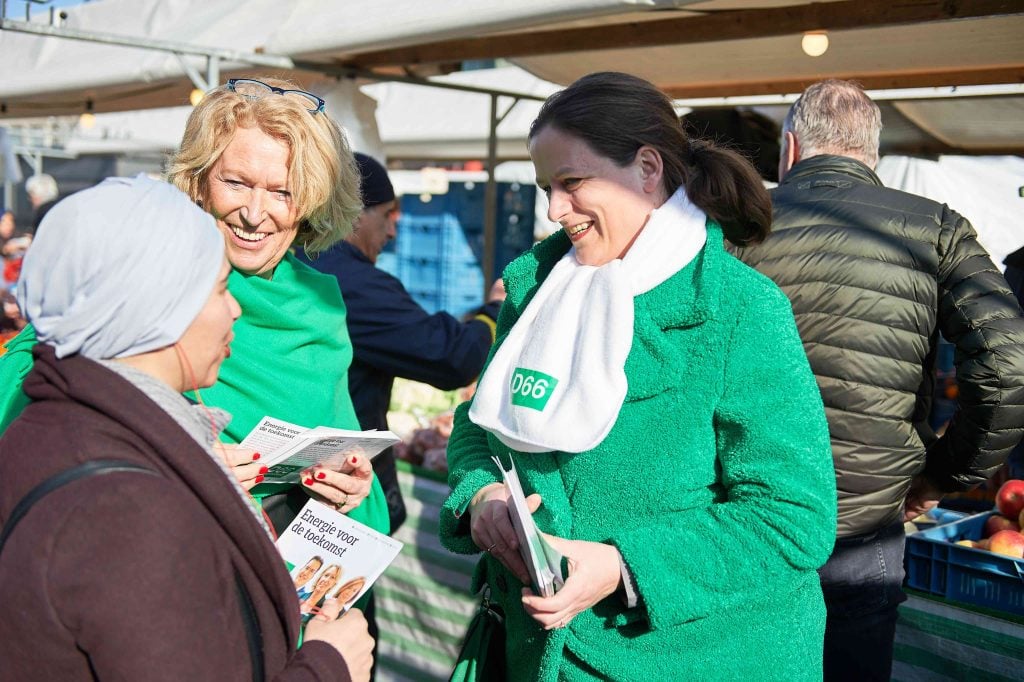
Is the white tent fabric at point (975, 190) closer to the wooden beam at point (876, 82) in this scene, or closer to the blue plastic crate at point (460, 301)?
the wooden beam at point (876, 82)

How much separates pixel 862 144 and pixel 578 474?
1.36 meters

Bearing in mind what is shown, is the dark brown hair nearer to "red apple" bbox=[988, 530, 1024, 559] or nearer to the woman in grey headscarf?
the woman in grey headscarf

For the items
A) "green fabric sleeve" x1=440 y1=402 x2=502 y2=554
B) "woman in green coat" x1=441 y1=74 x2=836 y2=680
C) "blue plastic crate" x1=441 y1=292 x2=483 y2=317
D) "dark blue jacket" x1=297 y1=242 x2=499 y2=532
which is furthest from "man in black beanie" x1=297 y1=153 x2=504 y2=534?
"blue plastic crate" x1=441 y1=292 x2=483 y2=317

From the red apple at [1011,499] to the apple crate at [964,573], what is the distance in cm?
40

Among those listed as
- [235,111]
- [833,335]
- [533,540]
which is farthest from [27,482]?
[833,335]

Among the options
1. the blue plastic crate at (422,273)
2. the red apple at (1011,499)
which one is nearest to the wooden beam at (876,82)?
the red apple at (1011,499)

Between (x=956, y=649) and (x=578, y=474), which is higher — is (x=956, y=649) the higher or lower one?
the lower one

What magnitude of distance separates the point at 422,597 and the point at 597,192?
262 centimetres

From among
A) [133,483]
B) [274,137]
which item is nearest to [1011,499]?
[274,137]

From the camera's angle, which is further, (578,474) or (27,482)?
(578,474)

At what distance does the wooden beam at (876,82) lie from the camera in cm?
408

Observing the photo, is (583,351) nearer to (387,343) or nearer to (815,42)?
(387,343)

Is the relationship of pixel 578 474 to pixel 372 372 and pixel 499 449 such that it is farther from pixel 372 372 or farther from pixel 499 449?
pixel 372 372

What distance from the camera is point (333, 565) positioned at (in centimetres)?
170
